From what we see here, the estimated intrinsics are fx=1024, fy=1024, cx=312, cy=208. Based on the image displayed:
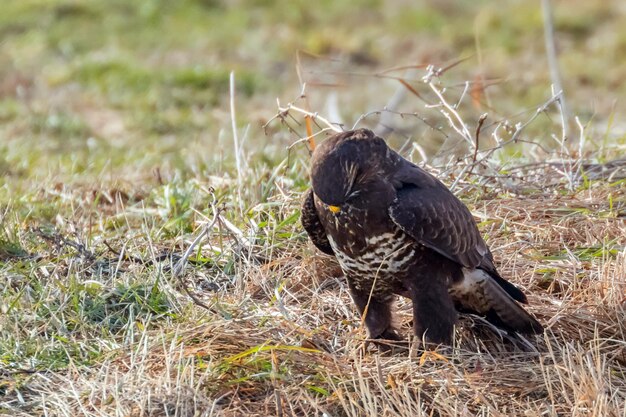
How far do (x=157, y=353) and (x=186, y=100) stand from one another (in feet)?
20.1

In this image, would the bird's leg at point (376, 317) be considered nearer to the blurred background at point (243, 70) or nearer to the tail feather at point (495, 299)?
the tail feather at point (495, 299)

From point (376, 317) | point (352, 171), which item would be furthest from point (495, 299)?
point (352, 171)

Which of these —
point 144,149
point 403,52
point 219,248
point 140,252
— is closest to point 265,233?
point 219,248

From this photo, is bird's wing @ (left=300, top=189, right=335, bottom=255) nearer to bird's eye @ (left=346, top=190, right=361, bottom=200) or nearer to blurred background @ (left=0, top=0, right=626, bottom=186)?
bird's eye @ (left=346, top=190, right=361, bottom=200)

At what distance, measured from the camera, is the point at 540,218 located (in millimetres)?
5211

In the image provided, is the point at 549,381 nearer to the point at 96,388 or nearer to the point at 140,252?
the point at 96,388

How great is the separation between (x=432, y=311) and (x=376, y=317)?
31 centimetres

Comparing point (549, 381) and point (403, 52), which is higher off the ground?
point (549, 381)

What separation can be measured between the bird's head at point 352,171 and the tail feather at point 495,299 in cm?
58

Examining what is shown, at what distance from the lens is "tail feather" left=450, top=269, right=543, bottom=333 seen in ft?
13.9

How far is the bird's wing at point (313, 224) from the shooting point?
4148 mm

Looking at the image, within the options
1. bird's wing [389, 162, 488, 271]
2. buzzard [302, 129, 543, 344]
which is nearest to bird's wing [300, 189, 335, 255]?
buzzard [302, 129, 543, 344]

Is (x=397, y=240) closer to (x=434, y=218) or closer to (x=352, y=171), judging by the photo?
(x=434, y=218)

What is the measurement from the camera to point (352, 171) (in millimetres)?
3836
